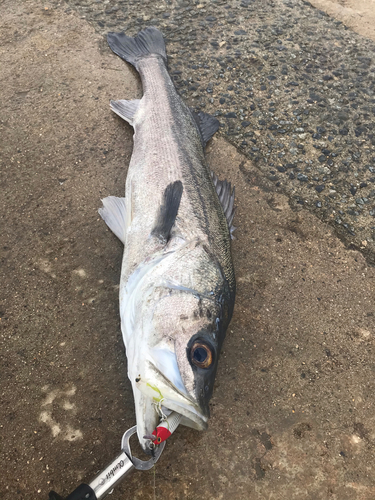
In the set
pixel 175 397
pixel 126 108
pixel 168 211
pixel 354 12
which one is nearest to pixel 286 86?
pixel 126 108

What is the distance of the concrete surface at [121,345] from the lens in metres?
2.42

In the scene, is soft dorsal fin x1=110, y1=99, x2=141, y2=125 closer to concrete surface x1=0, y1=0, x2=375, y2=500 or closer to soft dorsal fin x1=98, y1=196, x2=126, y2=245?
concrete surface x1=0, y1=0, x2=375, y2=500

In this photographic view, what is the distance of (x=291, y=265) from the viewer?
3420mm

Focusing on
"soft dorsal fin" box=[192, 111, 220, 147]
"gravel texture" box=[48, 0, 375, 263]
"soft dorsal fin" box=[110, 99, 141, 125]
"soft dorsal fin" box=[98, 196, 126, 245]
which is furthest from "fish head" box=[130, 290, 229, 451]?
"soft dorsal fin" box=[110, 99, 141, 125]

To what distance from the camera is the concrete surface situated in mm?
2424

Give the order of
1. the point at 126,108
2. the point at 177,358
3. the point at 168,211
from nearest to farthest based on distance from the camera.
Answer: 1. the point at 177,358
2. the point at 168,211
3. the point at 126,108

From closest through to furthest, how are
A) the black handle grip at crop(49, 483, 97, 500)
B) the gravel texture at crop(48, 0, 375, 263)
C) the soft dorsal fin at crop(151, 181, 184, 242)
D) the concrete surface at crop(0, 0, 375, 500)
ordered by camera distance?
1. the black handle grip at crop(49, 483, 97, 500)
2. the concrete surface at crop(0, 0, 375, 500)
3. the soft dorsal fin at crop(151, 181, 184, 242)
4. the gravel texture at crop(48, 0, 375, 263)

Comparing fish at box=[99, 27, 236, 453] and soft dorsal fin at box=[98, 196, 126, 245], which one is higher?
fish at box=[99, 27, 236, 453]

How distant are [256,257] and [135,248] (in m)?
1.16

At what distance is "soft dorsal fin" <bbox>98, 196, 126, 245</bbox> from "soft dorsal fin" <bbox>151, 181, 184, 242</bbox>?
1.46 ft

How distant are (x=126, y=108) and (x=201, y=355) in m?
3.04

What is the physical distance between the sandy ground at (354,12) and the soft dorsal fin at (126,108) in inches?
159

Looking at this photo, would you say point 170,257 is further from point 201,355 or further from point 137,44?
point 137,44

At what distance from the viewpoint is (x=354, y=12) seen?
6102 mm
